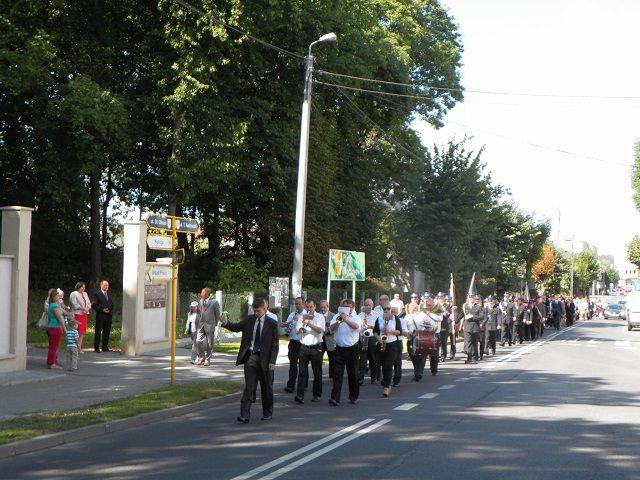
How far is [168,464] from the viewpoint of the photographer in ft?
29.9

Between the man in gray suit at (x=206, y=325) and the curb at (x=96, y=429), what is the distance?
552 centimetres

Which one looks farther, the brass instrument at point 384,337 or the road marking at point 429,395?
the brass instrument at point 384,337

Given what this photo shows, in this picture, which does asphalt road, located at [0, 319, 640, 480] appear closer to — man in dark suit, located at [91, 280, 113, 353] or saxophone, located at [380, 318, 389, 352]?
saxophone, located at [380, 318, 389, 352]

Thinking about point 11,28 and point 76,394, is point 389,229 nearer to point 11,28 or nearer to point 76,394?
point 11,28

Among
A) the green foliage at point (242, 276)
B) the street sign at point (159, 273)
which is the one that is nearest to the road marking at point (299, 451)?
the street sign at point (159, 273)

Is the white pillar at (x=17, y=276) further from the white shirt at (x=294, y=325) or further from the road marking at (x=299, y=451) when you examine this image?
the road marking at (x=299, y=451)

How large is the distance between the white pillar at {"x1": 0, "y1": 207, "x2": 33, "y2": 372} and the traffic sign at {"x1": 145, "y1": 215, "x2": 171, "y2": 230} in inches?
127

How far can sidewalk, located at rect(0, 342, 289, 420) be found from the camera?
13.6 metres

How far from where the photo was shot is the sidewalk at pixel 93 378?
13561 millimetres

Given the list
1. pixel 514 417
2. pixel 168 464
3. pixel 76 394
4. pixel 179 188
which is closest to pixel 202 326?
pixel 76 394

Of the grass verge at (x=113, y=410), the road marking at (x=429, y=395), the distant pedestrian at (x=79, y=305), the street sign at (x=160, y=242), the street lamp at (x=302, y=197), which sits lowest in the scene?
the road marking at (x=429, y=395)

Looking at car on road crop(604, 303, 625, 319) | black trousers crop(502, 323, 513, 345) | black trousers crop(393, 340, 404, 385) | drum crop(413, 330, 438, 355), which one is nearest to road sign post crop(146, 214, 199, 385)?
black trousers crop(393, 340, 404, 385)

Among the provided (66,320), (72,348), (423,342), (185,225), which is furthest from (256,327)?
(66,320)

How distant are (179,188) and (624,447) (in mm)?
24685
